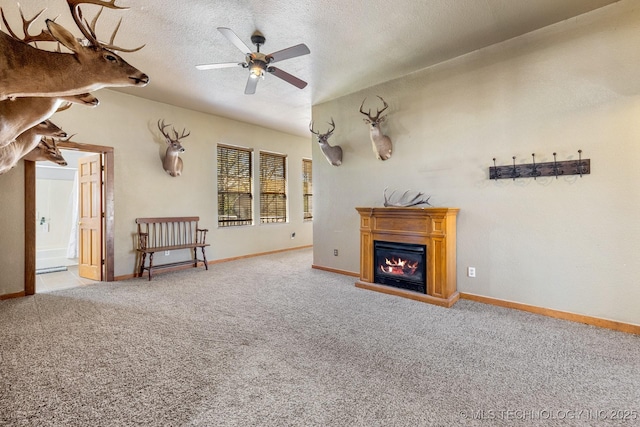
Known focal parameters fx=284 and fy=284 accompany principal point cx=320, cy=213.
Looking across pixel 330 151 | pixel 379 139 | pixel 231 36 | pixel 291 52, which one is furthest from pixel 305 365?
pixel 330 151

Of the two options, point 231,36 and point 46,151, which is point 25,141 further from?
point 231,36

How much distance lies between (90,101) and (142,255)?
373 centimetres

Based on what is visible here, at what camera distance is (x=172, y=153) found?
5191 mm

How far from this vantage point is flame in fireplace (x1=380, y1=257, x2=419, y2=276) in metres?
3.81

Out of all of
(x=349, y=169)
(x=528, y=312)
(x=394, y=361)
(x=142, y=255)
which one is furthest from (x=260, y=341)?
(x=142, y=255)

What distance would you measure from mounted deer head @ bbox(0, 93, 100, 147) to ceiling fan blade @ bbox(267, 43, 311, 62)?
169 cm

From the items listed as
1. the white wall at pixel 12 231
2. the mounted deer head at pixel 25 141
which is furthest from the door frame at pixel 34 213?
the mounted deer head at pixel 25 141

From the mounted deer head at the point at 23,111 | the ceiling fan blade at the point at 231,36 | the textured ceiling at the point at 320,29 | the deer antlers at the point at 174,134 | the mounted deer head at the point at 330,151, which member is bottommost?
the mounted deer head at the point at 23,111

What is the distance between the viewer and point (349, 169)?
16.3ft

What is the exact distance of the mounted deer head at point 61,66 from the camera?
1448 mm

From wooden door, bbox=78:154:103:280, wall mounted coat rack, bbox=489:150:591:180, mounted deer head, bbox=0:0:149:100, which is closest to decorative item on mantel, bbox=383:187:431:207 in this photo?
wall mounted coat rack, bbox=489:150:591:180

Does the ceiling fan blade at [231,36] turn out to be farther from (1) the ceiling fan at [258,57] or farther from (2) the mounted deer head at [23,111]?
(2) the mounted deer head at [23,111]

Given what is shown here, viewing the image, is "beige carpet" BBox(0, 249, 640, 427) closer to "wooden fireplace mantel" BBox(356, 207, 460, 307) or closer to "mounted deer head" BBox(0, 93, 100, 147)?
"wooden fireplace mantel" BBox(356, 207, 460, 307)

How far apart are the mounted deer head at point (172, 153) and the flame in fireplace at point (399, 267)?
4.11 meters
